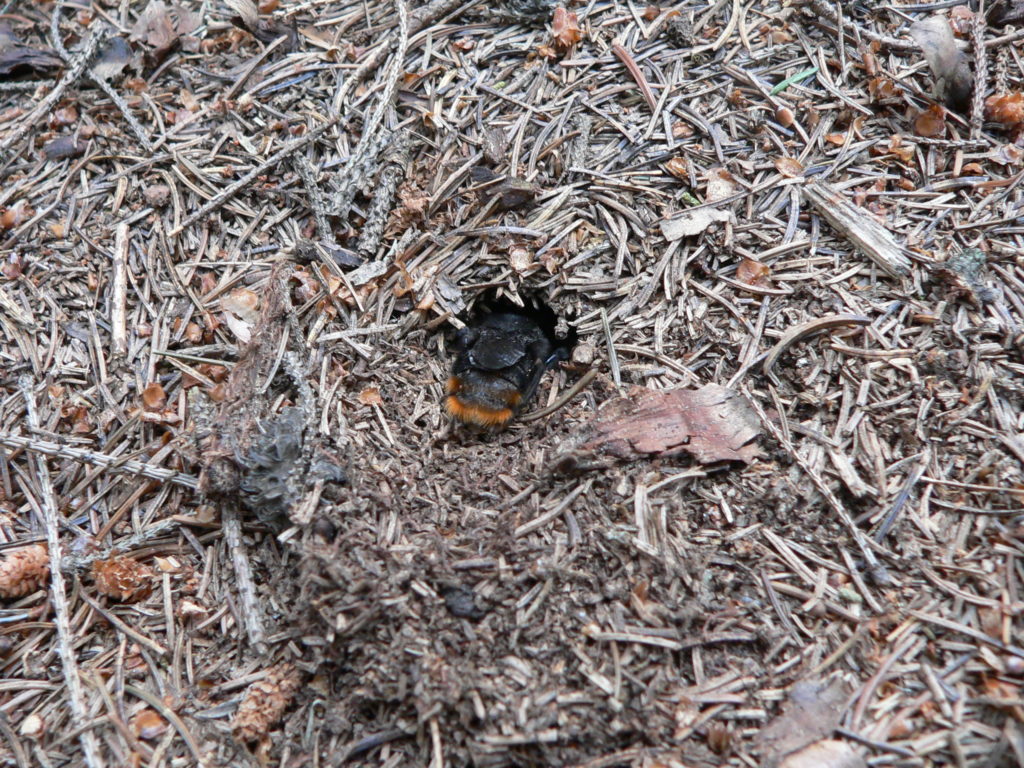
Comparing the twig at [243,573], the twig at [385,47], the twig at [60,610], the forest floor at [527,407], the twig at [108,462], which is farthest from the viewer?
the twig at [385,47]

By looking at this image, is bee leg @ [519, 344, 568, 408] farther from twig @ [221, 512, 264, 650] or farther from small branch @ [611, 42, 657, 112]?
twig @ [221, 512, 264, 650]

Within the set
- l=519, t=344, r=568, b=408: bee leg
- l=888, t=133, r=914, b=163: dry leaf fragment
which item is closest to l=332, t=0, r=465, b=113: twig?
l=519, t=344, r=568, b=408: bee leg

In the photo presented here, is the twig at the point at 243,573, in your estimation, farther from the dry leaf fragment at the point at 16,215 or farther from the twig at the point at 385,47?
the twig at the point at 385,47

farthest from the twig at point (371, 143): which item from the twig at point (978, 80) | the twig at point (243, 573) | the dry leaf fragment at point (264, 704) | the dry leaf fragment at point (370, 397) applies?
the twig at point (978, 80)

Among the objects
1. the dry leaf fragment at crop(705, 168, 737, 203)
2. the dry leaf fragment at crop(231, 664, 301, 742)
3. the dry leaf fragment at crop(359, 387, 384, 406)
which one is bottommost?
the dry leaf fragment at crop(231, 664, 301, 742)

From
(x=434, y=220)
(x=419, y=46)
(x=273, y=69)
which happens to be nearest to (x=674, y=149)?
(x=434, y=220)
